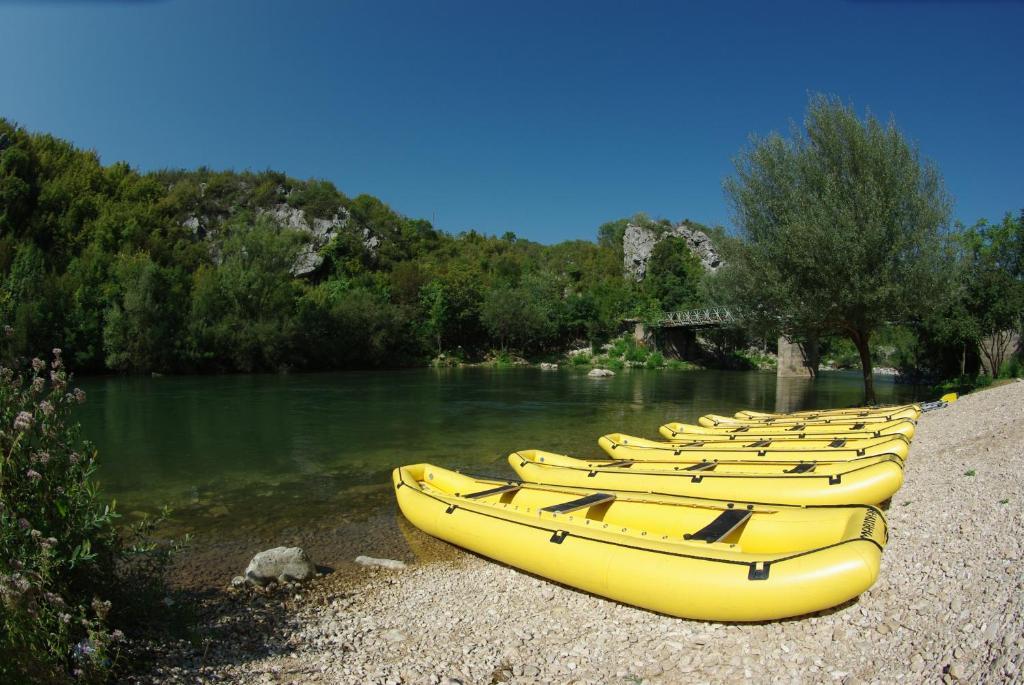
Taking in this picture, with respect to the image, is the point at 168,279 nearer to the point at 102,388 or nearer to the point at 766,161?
the point at 102,388

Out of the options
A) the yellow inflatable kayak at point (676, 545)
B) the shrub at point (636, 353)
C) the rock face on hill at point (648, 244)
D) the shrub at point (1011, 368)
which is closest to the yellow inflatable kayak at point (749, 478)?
the yellow inflatable kayak at point (676, 545)

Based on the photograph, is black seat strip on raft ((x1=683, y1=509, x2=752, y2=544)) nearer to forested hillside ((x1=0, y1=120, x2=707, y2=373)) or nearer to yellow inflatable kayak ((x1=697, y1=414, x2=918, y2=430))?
yellow inflatable kayak ((x1=697, y1=414, x2=918, y2=430))

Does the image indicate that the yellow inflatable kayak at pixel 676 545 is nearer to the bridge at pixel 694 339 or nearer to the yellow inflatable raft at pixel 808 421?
the yellow inflatable raft at pixel 808 421

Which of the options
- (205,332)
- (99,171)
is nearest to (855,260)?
(205,332)

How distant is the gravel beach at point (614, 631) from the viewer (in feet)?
12.9

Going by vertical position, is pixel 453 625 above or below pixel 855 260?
below

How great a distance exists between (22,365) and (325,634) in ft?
10.3

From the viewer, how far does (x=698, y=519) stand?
6359 millimetres

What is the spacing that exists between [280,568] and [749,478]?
5.93 meters

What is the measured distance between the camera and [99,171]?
63000 millimetres

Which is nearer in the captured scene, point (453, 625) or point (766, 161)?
point (453, 625)

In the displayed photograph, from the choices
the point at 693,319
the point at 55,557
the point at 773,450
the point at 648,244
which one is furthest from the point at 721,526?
the point at 648,244

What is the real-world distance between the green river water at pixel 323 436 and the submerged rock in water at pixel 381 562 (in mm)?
436

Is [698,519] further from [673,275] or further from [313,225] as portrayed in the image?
[313,225]
